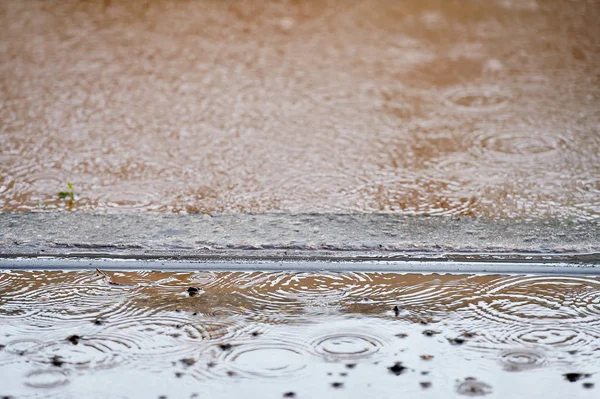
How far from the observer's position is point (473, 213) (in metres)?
2.93

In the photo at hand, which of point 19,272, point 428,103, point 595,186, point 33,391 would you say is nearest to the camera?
point 33,391

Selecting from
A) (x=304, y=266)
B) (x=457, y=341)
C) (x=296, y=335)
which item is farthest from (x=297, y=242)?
(x=457, y=341)

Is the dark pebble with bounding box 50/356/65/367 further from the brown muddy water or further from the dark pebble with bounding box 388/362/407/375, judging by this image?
the dark pebble with bounding box 388/362/407/375

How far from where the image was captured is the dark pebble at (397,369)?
1943 millimetres

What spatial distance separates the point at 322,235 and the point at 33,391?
111 centimetres

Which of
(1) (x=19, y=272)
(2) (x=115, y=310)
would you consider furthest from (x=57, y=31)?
(2) (x=115, y=310)

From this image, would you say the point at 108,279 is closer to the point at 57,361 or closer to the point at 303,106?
the point at 57,361

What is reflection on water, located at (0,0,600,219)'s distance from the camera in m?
3.17

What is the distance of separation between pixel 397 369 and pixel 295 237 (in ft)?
2.66

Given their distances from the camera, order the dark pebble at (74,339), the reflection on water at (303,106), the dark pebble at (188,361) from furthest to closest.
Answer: the reflection on water at (303,106)
the dark pebble at (74,339)
the dark pebble at (188,361)

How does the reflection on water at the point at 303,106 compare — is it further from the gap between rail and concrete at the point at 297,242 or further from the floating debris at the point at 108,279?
the floating debris at the point at 108,279

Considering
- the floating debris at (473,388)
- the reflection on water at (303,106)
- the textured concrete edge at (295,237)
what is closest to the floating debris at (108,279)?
the textured concrete edge at (295,237)

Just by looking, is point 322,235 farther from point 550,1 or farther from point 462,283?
point 550,1

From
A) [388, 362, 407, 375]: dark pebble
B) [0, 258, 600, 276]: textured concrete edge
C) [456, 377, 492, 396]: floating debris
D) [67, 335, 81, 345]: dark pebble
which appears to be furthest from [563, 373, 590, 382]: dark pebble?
[67, 335, 81, 345]: dark pebble
